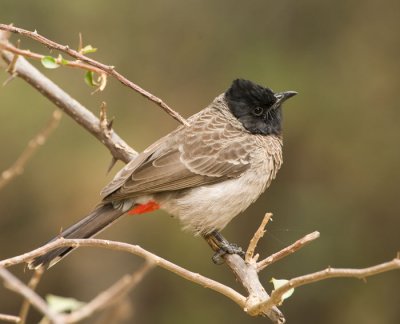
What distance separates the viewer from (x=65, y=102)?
141 inches

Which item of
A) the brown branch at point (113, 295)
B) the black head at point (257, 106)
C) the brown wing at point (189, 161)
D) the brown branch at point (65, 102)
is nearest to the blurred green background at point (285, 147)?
the black head at point (257, 106)

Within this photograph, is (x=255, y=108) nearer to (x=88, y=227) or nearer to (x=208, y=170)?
(x=208, y=170)

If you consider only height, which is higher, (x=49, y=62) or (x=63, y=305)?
(x=49, y=62)

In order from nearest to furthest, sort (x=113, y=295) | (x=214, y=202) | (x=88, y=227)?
(x=113, y=295), (x=88, y=227), (x=214, y=202)

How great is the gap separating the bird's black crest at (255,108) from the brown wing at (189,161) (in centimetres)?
10

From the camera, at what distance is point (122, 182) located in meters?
3.75

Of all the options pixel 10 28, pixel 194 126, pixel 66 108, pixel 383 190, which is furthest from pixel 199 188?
pixel 383 190

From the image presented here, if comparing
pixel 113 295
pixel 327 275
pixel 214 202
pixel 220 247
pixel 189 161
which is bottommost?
pixel 327 275

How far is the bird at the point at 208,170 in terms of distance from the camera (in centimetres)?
374

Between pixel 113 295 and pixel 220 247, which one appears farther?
pixel 220 247

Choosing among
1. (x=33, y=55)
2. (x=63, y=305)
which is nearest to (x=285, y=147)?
(x=33, y=55)

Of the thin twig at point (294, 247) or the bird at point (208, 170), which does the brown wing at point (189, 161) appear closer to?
the bird at point (208, 170)

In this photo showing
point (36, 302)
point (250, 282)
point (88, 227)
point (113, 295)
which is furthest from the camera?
point (88, 227)

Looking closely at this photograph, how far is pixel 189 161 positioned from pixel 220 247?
22.2 inches
